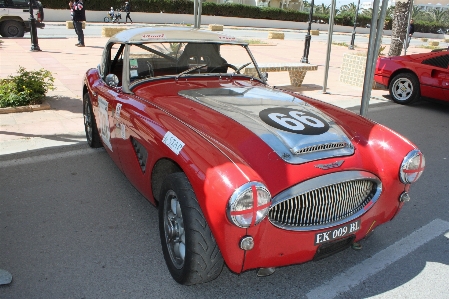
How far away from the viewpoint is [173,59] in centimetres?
412

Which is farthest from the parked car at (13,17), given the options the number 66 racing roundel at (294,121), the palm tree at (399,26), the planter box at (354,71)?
the number 66 racing roundel at (294,121)

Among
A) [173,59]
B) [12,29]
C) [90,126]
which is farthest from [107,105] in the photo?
[12,29]

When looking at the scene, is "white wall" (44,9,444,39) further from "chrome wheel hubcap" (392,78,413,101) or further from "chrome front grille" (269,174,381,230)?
"chrome front grille" (269,174,381,230)

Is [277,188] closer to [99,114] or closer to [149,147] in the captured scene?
[149,147]

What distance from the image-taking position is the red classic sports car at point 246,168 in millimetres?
2396

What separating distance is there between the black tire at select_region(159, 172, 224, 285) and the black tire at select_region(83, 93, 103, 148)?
2535mm

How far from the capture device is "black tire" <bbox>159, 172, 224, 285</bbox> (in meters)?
2.49

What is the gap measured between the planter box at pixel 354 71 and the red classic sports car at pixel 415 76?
1046 millimetres

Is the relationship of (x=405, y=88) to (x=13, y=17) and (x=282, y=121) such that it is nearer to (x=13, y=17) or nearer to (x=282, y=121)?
(x=282, y=121)

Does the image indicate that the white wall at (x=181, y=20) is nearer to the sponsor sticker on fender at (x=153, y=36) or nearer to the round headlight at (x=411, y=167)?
the sponsor sticker on fender at (x=153, y=36)

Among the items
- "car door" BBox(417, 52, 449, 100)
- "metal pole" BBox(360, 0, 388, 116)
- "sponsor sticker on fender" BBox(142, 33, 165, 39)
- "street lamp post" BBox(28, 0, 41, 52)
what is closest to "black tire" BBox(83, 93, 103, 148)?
"sponsor sticker on fender" BBox(142, 33, 165, 39)

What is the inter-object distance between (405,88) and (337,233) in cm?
724

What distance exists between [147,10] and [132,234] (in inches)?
1464

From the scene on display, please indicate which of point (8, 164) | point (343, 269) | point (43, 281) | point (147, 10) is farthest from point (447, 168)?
point (147, 10)
